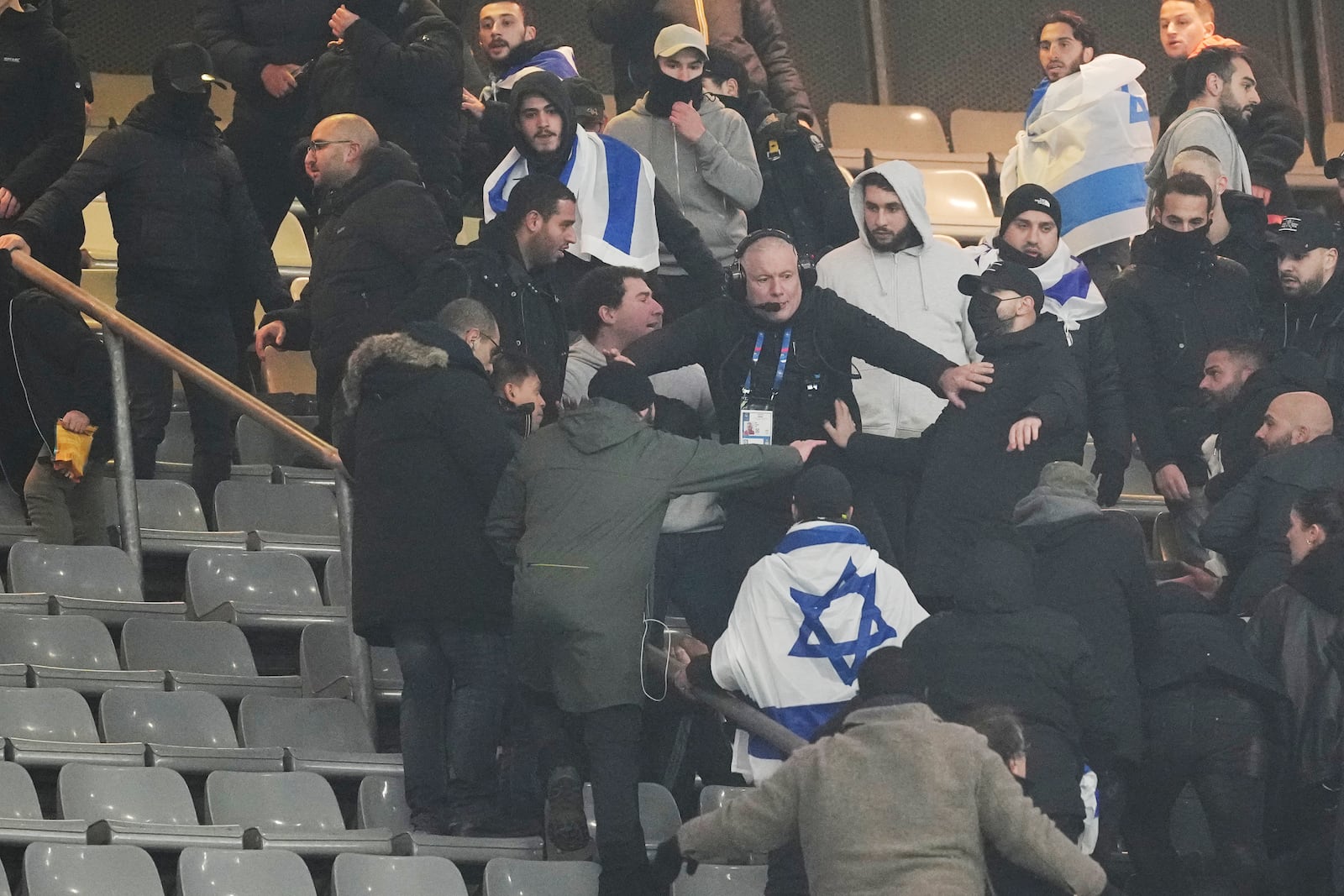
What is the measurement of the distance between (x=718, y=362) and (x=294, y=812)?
167cm

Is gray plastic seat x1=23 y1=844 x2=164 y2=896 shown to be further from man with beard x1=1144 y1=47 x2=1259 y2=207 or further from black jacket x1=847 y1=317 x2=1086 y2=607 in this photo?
man with beard x1=1144 y1=47 x2=1259 y2=207

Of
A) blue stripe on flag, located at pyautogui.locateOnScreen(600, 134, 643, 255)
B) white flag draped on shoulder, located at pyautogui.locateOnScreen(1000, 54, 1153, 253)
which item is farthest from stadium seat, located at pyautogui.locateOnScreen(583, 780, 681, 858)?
white flag draped on shoulder, located at pyautogui.locateOnScreen(1000, 54, 1153, 253)

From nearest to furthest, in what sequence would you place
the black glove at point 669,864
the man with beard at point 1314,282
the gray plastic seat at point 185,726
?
the black glove at point 669,864
the gray plastic seat at point 185,726
the man with beard at point 1314,282

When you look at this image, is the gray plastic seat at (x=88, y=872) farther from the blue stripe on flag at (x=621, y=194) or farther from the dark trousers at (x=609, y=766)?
the blue stripe on flag at (x=621, y=194)

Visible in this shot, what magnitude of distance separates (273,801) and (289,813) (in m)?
0.05

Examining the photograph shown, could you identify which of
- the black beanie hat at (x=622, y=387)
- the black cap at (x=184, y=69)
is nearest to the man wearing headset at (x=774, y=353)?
the black beanie hat at (x=622, y=387)

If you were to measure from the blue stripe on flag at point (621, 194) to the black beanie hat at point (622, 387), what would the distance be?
64.9 inches

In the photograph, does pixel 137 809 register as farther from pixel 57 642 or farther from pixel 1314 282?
pixel 1314 282

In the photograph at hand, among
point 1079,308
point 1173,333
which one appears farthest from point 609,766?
point 1173,333

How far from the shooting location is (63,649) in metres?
6.21

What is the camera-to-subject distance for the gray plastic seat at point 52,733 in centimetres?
565

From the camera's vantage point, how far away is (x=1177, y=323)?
7109mm

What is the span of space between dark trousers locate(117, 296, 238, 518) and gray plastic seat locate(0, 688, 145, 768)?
1.15 metres

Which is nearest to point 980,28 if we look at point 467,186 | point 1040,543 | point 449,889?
point 467,186
